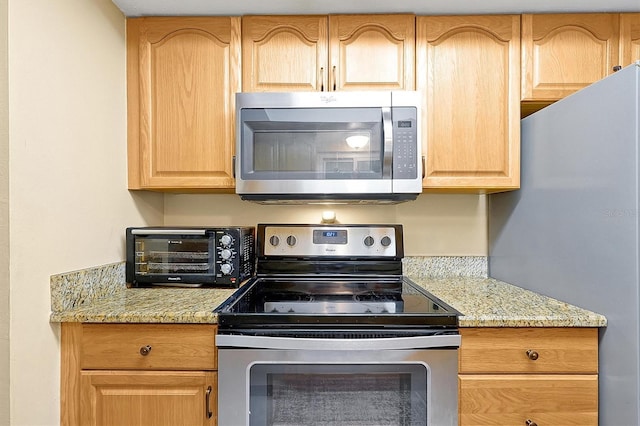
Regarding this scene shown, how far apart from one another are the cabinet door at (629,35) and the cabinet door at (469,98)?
16.6 inches

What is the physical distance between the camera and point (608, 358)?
1.24 meters

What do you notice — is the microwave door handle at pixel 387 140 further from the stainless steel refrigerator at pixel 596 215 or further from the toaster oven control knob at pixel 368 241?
the stainless steel refrigerator at pixel 596 215

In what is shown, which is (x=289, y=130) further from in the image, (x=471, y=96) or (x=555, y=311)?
(x=555, y=311)

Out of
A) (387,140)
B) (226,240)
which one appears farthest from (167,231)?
(387,140)

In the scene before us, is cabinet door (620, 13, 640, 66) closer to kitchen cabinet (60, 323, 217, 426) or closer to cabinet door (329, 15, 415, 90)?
cabinet door (329, 15, 415, 90)

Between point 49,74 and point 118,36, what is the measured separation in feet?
1.68

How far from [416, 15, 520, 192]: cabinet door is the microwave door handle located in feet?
0.62

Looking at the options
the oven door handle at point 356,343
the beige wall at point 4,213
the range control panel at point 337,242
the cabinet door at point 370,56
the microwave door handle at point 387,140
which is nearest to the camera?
the beige wall at point 4,213

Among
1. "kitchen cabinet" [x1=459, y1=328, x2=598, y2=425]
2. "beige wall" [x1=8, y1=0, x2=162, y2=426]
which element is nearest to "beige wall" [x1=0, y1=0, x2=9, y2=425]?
"beige wall" [x1=8, y1=0, x2=162, y2=426]

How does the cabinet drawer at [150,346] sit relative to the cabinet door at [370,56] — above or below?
below

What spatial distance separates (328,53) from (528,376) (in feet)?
4.66

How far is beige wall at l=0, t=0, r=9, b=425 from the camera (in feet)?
3.61

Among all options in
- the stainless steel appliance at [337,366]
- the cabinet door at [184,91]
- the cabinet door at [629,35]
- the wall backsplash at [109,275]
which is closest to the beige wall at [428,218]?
the wall backsplash at [109,275]

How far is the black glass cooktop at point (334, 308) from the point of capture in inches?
50.7
